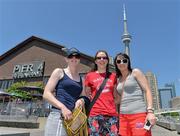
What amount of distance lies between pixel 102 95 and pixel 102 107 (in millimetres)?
169

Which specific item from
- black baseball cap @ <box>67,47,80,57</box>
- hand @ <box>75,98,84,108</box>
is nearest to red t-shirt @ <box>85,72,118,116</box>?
hand @ <box>75,98,84,108</box>

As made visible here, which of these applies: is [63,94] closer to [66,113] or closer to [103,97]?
[66,113]

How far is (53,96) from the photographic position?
9.21 ft

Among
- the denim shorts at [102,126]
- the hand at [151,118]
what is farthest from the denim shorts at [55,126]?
the hand at [151,118]

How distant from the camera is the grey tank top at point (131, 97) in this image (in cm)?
338

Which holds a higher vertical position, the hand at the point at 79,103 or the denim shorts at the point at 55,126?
the hand at the point at 79,103

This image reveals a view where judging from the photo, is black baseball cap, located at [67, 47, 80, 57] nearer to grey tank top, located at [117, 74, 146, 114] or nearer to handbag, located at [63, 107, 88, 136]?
handbag, located at [63, 107, 88, 136]

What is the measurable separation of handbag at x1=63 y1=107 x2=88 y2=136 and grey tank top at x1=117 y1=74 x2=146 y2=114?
0.78m

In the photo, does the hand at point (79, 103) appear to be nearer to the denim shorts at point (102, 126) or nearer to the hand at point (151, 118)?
the denim shorts at point (102, 126)

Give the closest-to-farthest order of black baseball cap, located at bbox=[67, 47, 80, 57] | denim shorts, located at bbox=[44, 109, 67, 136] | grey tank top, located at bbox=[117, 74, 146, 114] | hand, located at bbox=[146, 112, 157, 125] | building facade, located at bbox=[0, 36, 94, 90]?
1. denim shorts, located at bbox=[44, 109, 67, 136]
2. black baseball cap, located at bbox=[67, 47, 80, 57]
3. hand, located at bbox=[146, 112, 157, 125]
4. grey tank top, located at bbox=[117, 74, 146, 114]
5. building facade, located at bbox=[0, 36, 94, 90]

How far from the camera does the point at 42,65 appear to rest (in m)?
41.4

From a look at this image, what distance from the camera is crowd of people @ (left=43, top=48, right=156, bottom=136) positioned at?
2820 mm

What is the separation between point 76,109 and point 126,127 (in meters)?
0.88

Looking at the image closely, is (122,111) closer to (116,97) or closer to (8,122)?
(116,97)
